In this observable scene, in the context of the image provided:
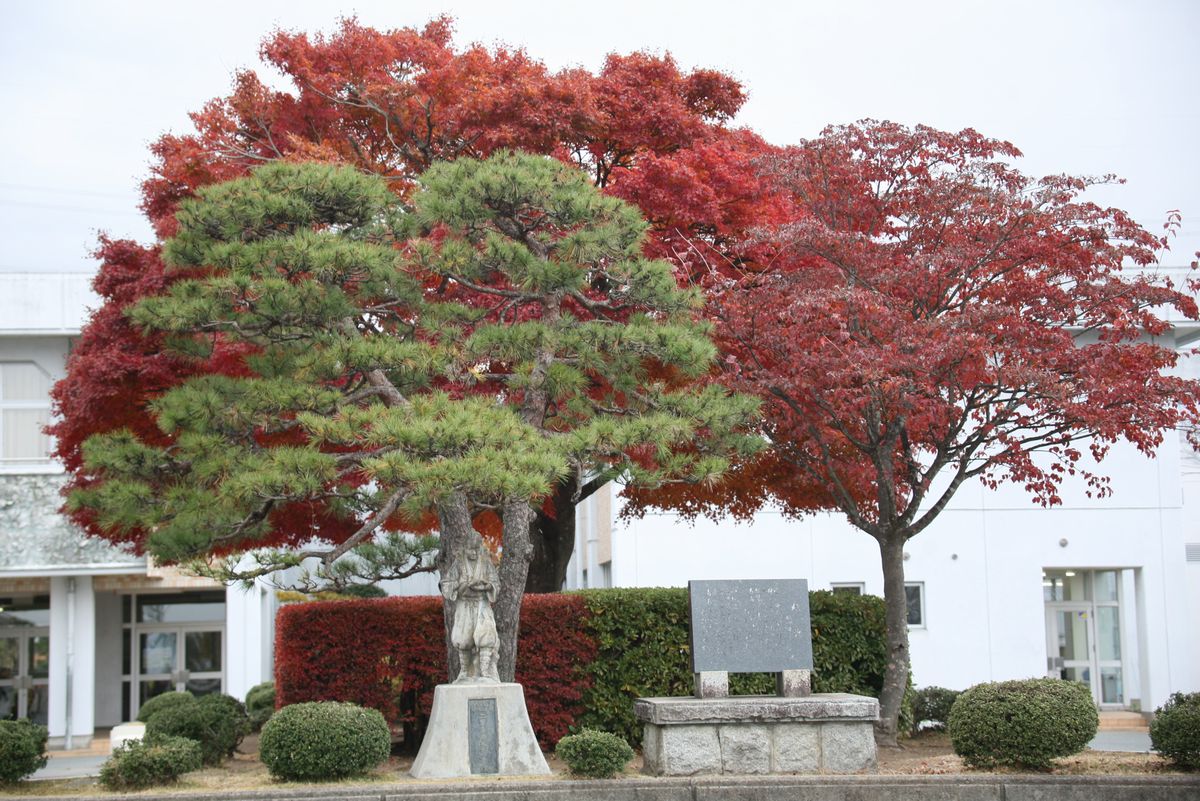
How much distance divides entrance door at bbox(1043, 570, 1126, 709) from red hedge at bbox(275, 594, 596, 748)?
13259 mm

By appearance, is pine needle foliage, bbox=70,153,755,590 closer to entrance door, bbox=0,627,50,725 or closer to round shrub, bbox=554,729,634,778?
round shrub, bbox=554,729,634,778

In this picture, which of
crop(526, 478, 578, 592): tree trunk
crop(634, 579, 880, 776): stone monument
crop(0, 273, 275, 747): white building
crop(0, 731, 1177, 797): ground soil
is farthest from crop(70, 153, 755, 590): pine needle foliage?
crop(0, 273, 275, 747): white building

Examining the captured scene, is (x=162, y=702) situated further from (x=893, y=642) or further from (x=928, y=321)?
(x=928, y=321)

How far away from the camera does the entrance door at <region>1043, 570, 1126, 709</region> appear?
24.7 metres

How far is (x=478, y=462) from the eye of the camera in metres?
11.1

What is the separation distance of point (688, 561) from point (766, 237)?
1083 cm

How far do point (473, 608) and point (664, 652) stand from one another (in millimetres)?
3353

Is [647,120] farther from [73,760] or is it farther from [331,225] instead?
[73,760]

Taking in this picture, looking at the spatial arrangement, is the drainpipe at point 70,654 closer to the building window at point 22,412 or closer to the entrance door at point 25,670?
the entrance door at point 25,670

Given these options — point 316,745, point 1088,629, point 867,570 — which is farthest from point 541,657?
point 1088,629

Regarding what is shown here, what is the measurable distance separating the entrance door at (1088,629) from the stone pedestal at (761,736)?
1389 centimetres

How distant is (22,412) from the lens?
26297 mm

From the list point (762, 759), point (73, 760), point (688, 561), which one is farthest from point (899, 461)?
point (73, 760)

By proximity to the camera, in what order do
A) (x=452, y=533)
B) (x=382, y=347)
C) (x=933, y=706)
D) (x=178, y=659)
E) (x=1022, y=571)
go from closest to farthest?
(x=382, y=347) < (x=452, y=533) < (x=933, y=706) < (x=1022, y=571) < (x=178, y=659)
